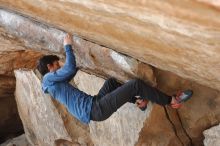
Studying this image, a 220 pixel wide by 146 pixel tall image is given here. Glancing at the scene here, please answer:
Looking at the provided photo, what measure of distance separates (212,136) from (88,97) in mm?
1761

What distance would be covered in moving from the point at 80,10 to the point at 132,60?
1.42m

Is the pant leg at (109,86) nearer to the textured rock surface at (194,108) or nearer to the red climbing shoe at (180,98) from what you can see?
the textured rock surface at (194,108)

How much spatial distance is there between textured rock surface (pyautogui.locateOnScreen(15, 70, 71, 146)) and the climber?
3336mm

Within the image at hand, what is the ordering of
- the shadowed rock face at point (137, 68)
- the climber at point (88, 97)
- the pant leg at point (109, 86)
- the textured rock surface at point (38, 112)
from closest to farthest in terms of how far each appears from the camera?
the shadowed rock face at point (137, 68) → the climber at point (88, 97) → the pant leg at point (109, 86) → the textured rock surface at point (38, 112)

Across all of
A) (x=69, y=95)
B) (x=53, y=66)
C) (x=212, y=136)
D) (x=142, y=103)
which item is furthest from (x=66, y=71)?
(x=212, y=136)

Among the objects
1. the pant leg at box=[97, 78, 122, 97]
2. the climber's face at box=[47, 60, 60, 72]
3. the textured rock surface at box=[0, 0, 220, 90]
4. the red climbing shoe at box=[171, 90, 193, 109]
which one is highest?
the textured rock surface at box=[0, 0, 220, 90]

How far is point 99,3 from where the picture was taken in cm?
391

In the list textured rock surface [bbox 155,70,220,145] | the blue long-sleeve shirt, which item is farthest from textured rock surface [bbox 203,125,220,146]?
the blue long-sleeve shirt

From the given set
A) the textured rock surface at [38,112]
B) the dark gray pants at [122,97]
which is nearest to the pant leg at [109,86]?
the dark gray pants at [122,97]

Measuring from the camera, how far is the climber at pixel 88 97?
17.6 ft

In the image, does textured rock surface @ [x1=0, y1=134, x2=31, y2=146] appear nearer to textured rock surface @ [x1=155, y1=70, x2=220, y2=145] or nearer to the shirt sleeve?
textured rock surface @ [x1=155, y1=70, x2=220, y2=145]

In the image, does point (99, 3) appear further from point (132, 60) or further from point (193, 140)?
point (193, 140)

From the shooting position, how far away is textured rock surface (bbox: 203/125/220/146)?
233 inches

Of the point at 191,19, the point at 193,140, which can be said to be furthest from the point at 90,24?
the point at 193,140
